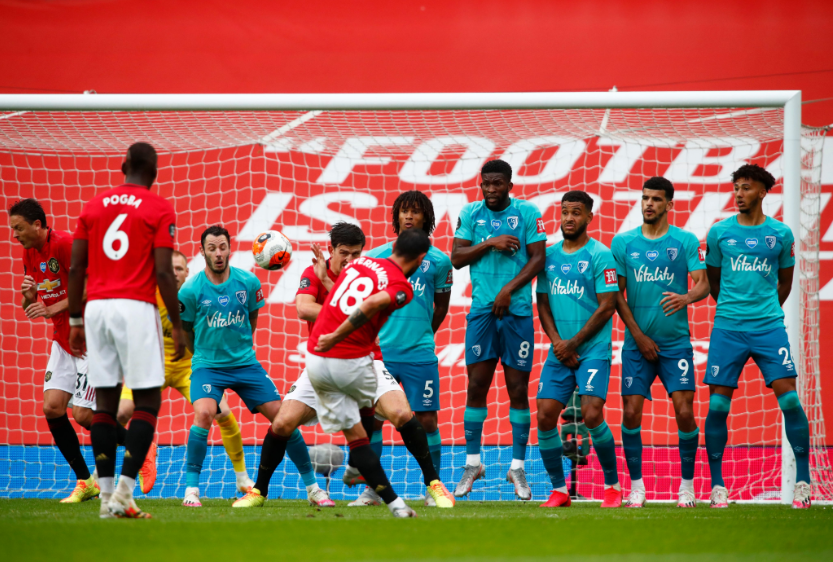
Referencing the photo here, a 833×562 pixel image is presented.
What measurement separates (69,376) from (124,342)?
2.07 meters

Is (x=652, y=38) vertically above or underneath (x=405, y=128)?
above

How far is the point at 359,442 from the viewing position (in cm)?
418

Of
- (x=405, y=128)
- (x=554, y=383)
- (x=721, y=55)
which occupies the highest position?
(x=721, y=55)

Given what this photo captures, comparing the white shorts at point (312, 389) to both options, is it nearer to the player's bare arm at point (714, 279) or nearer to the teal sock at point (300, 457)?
the teal sock at point (300, 457)

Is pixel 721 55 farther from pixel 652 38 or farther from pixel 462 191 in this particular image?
pixel 462 191

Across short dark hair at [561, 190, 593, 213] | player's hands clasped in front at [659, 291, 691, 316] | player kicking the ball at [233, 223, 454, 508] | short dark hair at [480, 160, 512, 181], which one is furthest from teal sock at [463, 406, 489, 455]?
short dark hair at [480, 160, 512, 181]

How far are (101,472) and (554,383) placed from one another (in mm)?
2922

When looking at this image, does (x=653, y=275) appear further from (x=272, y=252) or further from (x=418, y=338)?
(x=272, y=252)

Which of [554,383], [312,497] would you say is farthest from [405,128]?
[312,497]

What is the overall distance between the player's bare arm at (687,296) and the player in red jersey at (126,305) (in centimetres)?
328

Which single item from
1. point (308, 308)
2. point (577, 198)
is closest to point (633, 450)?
point (577, 198)

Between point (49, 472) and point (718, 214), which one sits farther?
point (718, 214)

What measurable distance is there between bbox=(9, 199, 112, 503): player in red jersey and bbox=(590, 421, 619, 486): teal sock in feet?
11.8

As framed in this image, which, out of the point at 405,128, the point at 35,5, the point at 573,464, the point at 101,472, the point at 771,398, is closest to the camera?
the point at 101,472
